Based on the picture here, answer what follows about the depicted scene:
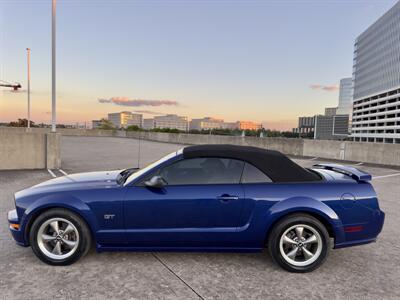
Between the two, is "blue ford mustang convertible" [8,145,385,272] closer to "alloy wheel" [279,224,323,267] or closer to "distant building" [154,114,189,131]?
"alloy wheel" [279,224,323,267]

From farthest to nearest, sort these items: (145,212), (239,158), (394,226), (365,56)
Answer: (365,56)
(394,226)
(239,158)
(145,212)

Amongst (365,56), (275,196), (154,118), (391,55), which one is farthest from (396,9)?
(275,196)

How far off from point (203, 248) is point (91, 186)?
4.95ft

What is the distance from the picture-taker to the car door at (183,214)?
3084 mm

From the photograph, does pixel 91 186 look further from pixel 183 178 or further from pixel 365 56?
pixel 365 56

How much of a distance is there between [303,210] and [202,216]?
1.15m

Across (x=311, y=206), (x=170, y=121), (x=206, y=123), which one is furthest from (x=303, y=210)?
(x=170, y=121)

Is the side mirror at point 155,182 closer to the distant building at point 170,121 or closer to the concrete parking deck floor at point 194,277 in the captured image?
the concrete parking deck floor at point 194,277

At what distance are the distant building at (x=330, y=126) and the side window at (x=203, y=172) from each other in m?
170

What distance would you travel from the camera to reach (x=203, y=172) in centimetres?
328

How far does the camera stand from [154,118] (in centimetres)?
16125

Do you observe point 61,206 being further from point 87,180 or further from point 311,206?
point 311,206

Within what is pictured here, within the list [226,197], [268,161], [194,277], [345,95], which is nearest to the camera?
[194,277]

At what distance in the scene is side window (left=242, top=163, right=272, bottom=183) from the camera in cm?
321
